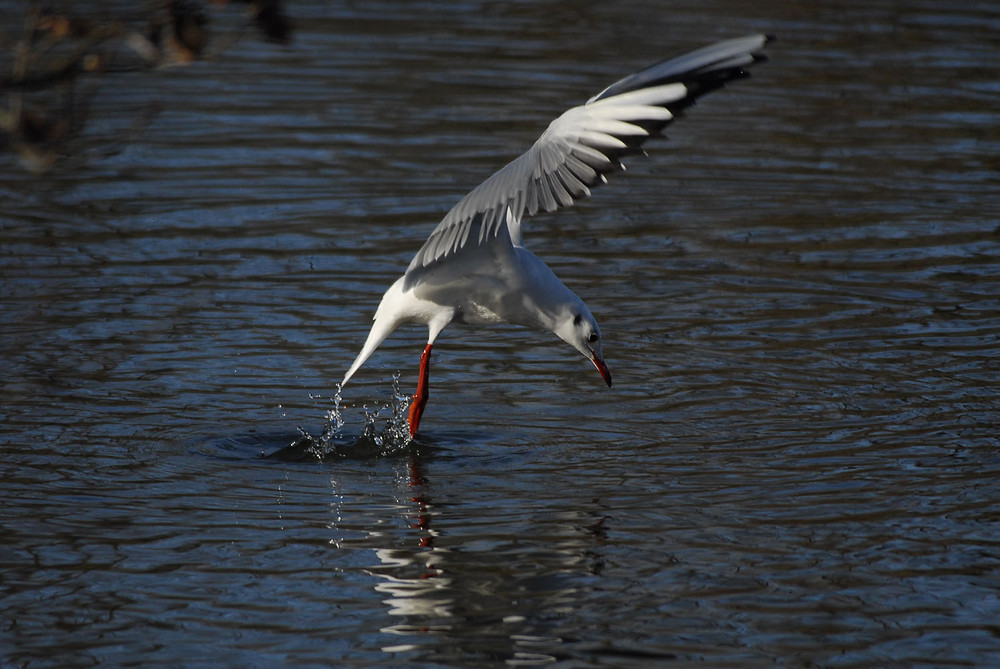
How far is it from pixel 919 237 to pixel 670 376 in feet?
12.2

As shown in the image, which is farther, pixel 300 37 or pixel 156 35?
pixel 300 37

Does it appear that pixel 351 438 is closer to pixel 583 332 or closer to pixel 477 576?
pixel 583 332

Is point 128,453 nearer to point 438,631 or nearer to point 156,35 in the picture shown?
point 438,631

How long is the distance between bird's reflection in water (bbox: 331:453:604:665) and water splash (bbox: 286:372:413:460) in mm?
688

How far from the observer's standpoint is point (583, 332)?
26.2 feet

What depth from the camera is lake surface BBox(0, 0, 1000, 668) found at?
5680 mm

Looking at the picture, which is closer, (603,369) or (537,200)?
(537,200)

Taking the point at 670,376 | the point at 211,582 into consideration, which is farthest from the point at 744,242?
the point at 211,582

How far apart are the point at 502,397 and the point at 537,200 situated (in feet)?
7.47

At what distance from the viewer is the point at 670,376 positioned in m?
8.72

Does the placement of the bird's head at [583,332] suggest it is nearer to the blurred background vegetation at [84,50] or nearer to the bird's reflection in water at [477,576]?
the bird's reflection in water at [477,576]

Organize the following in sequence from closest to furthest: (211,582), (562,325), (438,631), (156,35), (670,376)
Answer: (156,35) < (438,631) < (211,582) < (562,325) < (670,376)

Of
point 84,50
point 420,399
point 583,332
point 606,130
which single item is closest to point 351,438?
point 420,399

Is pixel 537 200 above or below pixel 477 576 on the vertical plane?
above
